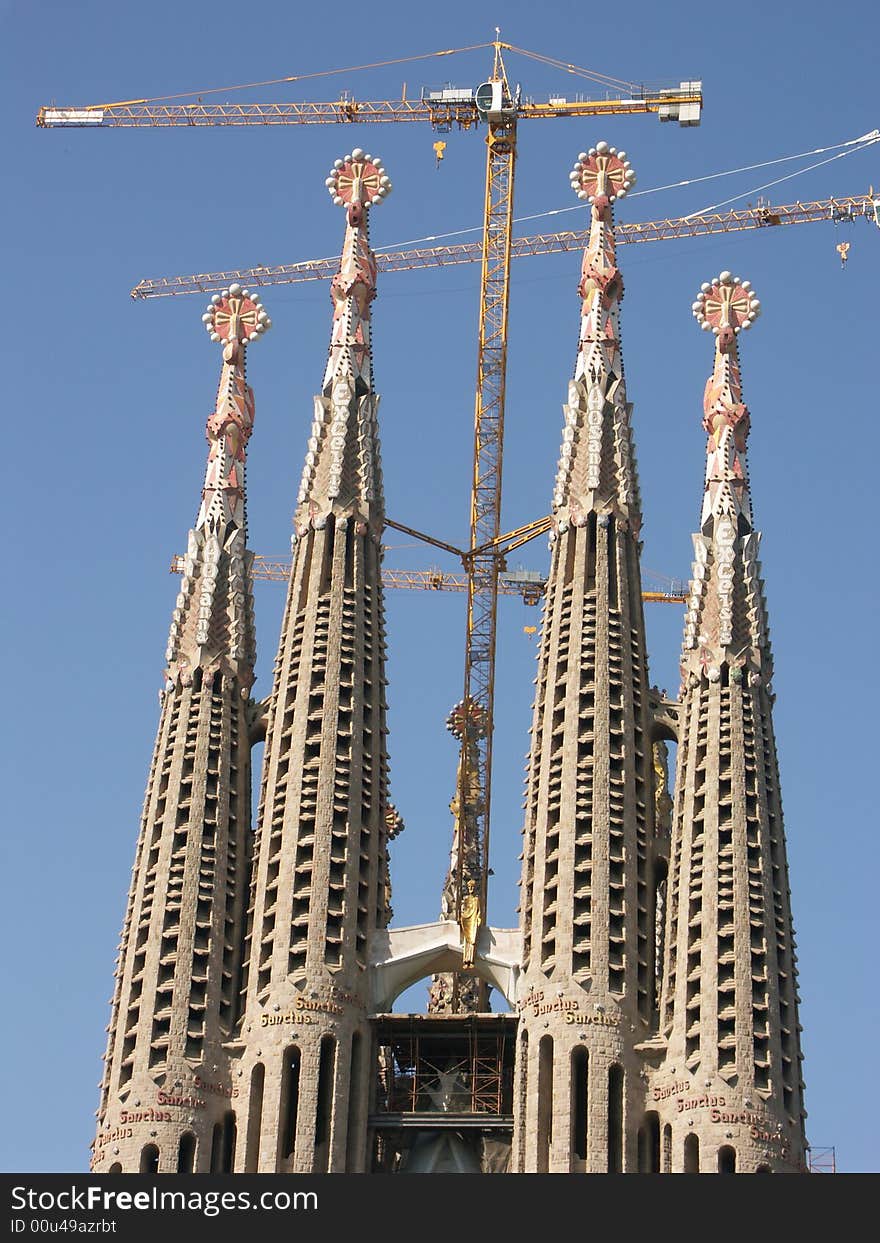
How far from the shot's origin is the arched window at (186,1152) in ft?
324

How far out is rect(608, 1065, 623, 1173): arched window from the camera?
9806cm

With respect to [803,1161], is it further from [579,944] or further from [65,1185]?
[65,1185]

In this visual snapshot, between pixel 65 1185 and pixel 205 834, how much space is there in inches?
913

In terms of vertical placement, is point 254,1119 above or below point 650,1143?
above

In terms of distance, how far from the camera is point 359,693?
10606 centimetres

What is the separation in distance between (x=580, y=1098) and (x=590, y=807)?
892 centimetres

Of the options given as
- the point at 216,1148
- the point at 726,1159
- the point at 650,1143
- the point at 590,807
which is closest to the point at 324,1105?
the point at 216,1148

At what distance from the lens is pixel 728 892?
99.5 m

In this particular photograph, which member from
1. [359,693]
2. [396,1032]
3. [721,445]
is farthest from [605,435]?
[396,1032]

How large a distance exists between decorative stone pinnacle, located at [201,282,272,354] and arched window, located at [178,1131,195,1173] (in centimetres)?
2854

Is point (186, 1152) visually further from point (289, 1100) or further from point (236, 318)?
point (236, 318)

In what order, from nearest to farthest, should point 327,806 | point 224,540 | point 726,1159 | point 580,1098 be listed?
point 726,1159, point 580,1098, point 327,806, point 224,540

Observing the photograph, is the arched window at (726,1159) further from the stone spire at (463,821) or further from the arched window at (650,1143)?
the stone spire at (463,821)

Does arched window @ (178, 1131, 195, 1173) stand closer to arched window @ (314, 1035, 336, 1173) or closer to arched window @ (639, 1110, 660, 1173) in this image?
arched window @ (314, 1035, 336, 1173)
